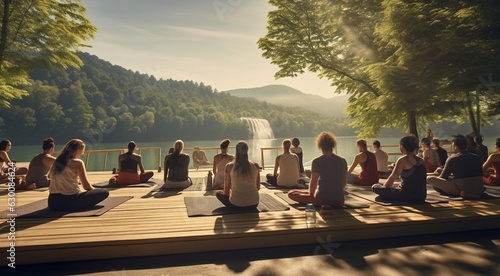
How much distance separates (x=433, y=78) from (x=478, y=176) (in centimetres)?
619

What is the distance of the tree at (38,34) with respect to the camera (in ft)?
32.6

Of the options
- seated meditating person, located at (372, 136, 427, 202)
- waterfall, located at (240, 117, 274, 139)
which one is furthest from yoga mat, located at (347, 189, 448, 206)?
waterfall, located at (240, 117, 274, 139)

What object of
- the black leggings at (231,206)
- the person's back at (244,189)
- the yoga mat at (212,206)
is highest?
the person's back at (244,189)

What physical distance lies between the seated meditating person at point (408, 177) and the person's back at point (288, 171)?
220cm

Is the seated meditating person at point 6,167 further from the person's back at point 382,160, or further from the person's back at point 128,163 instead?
the person's back at point 382,160

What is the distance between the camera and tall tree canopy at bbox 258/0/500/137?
9609mm

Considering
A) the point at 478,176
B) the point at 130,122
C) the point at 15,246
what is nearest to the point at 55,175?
the point at 15,246

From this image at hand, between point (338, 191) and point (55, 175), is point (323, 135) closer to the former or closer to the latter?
point (338, 191)

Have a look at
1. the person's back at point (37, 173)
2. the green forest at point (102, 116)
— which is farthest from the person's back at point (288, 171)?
the green forest at point (102, 116)

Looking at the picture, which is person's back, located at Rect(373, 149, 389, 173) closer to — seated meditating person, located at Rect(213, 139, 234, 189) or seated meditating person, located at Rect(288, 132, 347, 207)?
seated meditating person, located at Rect(288, 132, 347, 207)

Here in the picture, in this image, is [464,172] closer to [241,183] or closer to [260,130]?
[241,183]

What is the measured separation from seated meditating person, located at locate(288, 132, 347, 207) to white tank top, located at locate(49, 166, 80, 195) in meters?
4.17

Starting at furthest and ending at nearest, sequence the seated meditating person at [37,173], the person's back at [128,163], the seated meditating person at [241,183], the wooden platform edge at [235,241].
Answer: the person's back at [128,163]
the seated meditating person at [37,173]
the seated meditating person at [241,183]
the wooden platform edge at [235,241]

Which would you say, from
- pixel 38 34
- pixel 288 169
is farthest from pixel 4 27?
pixel 288 169
